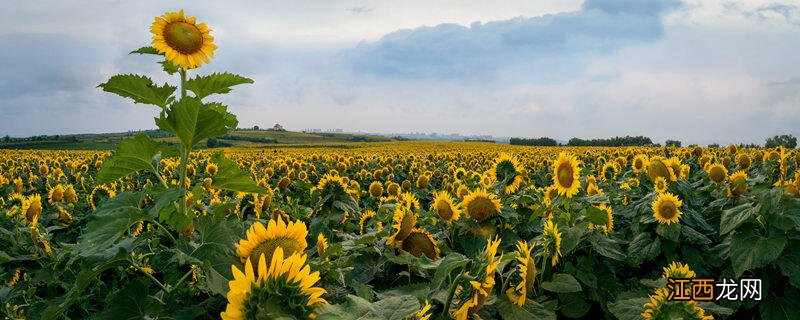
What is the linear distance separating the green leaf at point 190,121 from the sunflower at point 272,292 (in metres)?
1.01

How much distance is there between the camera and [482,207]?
3.17 meters

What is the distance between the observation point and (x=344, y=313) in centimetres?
105

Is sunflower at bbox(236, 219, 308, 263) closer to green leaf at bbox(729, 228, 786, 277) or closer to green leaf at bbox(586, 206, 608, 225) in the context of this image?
green leaf at bbox(586, 206, 608, 225)

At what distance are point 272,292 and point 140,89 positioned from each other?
4.72ft

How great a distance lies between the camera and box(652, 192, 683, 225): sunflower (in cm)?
360

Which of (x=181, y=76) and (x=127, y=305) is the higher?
(x=181, y=76)

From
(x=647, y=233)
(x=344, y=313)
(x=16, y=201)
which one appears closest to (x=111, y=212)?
(x=344, y=313)

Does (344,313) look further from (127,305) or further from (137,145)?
(137,145)

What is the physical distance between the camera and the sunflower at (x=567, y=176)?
12.3 ft

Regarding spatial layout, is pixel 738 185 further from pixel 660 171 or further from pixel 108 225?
pixel 108 225

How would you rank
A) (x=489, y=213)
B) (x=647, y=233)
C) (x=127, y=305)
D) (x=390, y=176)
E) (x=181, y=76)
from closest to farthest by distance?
(x=127, y=305), (x=181, y=76), (x=489, y=213), (x=647, y=233), (x=390, y=176)

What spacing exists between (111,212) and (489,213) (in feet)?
7.05

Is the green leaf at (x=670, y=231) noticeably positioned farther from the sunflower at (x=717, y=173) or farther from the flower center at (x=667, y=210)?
the sunflower at (x=717, y=173)

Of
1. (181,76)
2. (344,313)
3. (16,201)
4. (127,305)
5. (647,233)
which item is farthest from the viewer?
(16,201)
